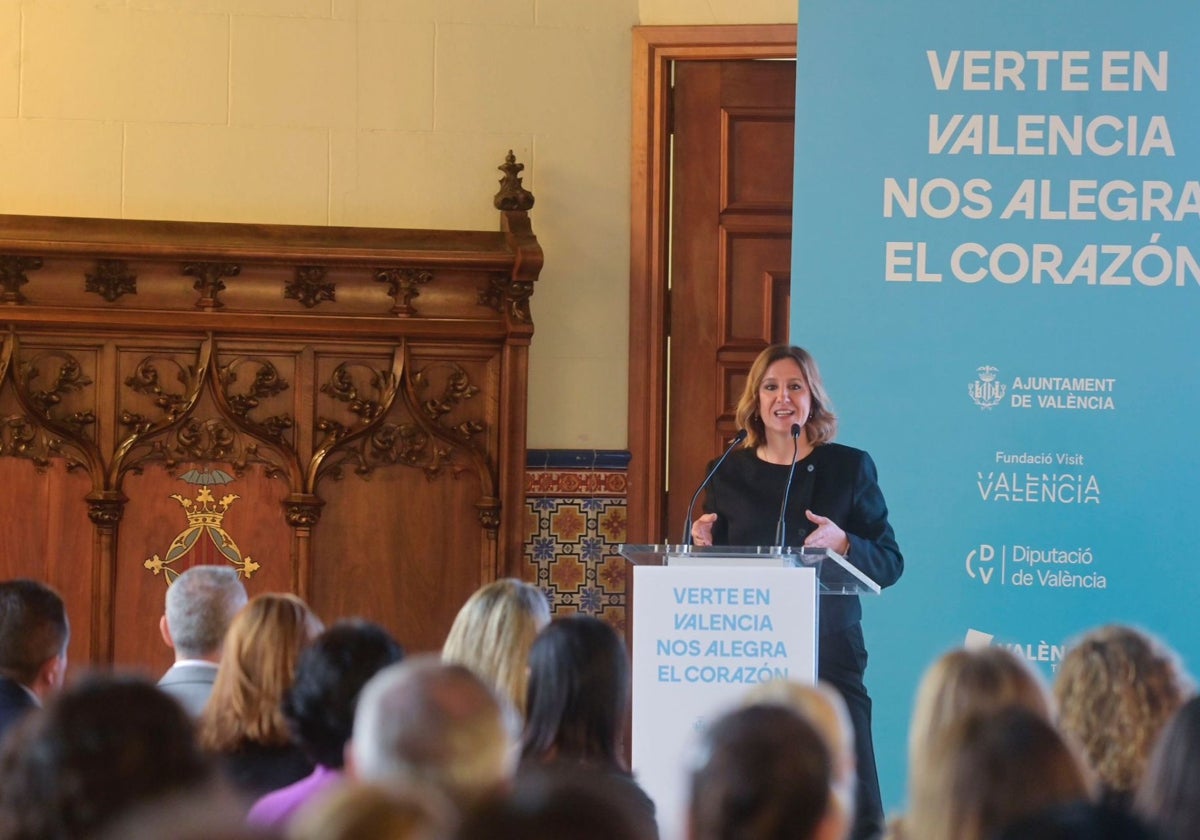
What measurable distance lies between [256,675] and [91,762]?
4.15 feet

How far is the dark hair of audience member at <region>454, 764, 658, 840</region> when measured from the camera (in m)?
1.19

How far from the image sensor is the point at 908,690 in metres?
5.08

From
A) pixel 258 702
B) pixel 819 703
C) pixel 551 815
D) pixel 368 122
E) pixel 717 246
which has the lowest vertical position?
pixel 258 702

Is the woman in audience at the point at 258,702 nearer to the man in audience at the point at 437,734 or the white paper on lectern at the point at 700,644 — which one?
the white paper on lectern at the point at 700,644

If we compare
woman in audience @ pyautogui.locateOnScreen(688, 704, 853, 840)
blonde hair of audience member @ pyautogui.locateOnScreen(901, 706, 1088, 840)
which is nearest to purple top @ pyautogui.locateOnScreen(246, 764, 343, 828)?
woman in audience @ pyautogui.locateOnScreen(688, 704, 853, 840)

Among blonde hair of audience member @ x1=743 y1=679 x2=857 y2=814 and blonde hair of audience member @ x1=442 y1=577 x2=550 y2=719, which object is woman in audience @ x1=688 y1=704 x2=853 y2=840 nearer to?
blonde hair of audience member @ x1=743 y1=679 x2=857 y2=814

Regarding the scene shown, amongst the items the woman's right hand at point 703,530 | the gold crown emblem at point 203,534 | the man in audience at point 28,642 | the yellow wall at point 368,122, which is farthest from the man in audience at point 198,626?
the yellow wall at point 368,122

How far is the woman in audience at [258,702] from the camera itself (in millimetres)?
2717

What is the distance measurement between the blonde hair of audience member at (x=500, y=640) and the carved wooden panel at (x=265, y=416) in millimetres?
2613

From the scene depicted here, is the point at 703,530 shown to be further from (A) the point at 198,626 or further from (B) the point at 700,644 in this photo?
(A) the point at 198,626

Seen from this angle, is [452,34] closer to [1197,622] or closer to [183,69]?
[183,69]

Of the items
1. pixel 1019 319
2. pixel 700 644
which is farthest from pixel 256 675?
pixel 1019 319

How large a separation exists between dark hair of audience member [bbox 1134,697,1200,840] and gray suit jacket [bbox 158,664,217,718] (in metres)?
1.87

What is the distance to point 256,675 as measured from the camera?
9.15 ft
